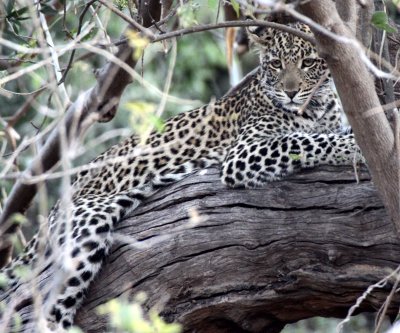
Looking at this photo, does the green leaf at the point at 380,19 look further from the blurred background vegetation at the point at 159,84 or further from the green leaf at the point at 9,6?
the blurred background vegetation at the point at 159,84

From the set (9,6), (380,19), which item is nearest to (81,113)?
(9,6)

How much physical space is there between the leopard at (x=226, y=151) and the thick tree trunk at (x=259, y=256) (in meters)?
0.14

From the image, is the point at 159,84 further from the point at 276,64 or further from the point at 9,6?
the point at 9,6

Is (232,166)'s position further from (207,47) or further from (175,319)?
(207,47)

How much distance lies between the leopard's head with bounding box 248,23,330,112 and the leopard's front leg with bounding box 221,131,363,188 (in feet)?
1.82

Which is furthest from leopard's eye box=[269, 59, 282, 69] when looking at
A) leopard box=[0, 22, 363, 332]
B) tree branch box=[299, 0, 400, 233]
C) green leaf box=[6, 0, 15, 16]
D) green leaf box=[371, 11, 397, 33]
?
tree branch box=[299, 0, 400, 233]

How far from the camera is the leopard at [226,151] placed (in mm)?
6004

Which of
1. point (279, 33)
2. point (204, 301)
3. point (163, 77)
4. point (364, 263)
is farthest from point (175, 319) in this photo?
point (163, 77)

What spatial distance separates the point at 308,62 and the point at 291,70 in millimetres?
131

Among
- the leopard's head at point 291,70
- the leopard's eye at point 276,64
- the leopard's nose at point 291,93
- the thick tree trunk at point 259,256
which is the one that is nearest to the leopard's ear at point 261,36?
the leopard's head at point 291,70

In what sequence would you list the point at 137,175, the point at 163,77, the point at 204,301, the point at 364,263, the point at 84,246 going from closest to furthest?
the point at 364,263 < the point at 204,301 < the point at 84,246 < the point at 137,175 < the point at 163,77

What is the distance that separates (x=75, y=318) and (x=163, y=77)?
6.26 meters

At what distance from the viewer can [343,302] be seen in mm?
5465

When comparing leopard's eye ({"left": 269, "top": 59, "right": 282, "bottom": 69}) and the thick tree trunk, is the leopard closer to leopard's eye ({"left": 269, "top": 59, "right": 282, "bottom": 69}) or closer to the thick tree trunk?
leopard's eye ({"left": 269, "top": 59, "right": 282, "bottom": 69})
